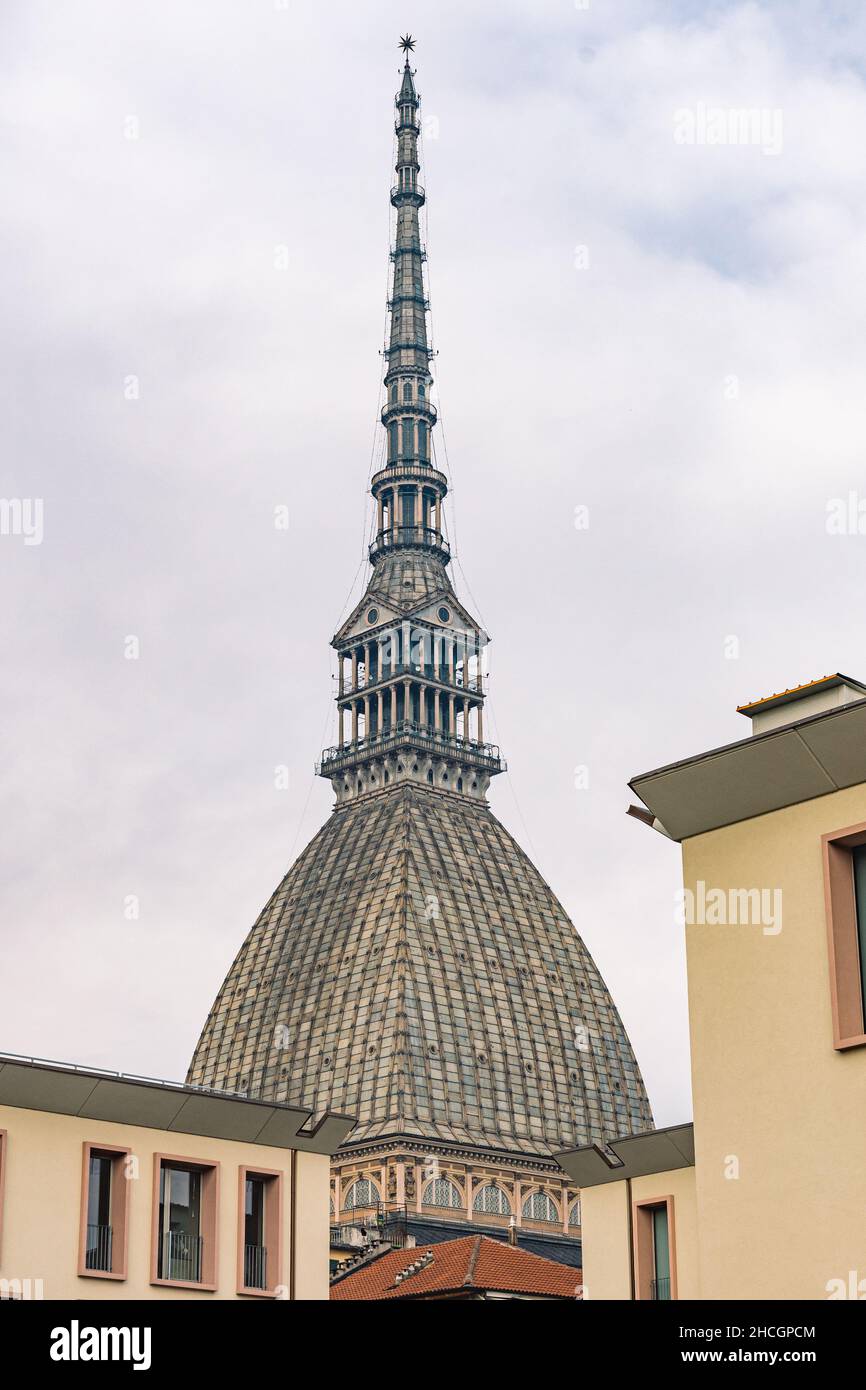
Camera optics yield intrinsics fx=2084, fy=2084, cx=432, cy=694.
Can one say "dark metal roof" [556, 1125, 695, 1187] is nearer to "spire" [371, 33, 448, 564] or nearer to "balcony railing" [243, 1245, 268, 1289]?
"balcony railing" [243, 1245, 268, 1289]

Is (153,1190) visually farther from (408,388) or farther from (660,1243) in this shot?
(408,388)

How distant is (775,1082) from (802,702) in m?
5.01

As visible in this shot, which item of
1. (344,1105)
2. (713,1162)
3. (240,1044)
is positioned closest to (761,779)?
(713,1162)

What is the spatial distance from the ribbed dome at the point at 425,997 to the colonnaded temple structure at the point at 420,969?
15 cm

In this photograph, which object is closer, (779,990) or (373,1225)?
(779,990)

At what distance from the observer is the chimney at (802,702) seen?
25.8 m

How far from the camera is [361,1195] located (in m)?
118

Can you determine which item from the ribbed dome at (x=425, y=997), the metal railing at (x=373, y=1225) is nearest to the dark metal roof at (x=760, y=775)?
the metal railing at (x=373, y=1225)

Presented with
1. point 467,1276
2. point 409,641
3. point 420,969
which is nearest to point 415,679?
point 409,641

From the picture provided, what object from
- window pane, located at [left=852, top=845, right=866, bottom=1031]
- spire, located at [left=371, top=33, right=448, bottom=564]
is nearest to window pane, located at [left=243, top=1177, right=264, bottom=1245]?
window pane, located at [left=852, top=845, right=866, bottom=1031]

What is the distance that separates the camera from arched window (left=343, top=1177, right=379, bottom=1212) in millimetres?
117000

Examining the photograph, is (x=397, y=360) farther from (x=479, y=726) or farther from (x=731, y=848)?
(x=731, y=848)

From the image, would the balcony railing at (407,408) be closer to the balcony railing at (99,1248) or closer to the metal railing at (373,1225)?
the metal railing at (373,1225)

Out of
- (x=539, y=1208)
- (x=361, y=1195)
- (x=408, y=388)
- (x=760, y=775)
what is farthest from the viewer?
(x=408, y=388)
